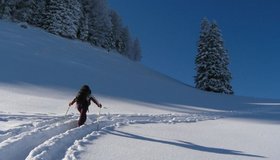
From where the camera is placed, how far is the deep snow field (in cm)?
824

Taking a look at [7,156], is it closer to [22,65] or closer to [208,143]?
[208,143]

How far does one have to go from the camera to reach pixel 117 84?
27844 millimetres

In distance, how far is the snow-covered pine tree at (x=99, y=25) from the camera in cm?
6284

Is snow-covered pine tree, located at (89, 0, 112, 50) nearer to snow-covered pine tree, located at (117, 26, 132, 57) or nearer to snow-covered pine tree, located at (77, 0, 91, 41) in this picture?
snow-covered pine tree, located at (77, 0, 91, 41)

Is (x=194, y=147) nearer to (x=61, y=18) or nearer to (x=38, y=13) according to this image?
(x=61, y=18)

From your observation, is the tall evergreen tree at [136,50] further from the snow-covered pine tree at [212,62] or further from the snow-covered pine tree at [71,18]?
the snow-covered pine tree at [212,62]

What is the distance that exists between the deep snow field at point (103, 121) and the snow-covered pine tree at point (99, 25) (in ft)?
89.2

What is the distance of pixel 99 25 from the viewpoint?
6341 cm

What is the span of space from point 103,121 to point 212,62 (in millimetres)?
36618

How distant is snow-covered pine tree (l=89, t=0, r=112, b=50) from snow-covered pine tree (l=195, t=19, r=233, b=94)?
18691 mm

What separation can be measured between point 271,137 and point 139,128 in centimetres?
404

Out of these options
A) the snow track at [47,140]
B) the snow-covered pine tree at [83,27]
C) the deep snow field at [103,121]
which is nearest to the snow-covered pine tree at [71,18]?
the snow-covered pine tree at [83,27]

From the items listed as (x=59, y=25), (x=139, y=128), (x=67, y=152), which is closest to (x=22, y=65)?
(x=139, y=128)

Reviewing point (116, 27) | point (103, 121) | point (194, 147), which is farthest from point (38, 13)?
point (194, 147)
